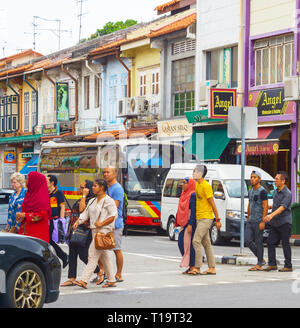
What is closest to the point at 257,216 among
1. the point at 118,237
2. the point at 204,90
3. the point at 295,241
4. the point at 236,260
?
the point at 236,260

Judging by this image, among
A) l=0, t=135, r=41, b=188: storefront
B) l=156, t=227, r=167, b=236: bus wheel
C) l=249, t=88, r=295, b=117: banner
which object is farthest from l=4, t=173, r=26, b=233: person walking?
l=0, t=135, r=41, b=188: storefront

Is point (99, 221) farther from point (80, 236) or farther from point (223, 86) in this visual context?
point (223, 86)

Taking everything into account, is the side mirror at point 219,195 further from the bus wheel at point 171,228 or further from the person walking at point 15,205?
the person walking at point 15,205

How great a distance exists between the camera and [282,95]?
28.2 metres

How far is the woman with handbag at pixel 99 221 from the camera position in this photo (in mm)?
12484

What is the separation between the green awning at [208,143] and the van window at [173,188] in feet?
19.3

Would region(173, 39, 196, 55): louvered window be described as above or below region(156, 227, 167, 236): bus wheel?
above

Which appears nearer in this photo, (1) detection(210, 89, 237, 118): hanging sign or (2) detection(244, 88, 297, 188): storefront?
(2) detection(244, 88, 297, 188): storefront

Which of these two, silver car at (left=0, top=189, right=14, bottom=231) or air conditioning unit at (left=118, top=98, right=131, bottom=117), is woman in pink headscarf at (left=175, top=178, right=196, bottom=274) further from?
air conditioning unit at (left=118, top=98, right=131, bottom=117)

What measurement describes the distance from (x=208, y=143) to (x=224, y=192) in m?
9.74

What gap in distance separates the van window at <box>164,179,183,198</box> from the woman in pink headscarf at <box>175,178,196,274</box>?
921 cm

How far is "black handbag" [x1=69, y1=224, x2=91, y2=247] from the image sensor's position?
41.9 ft
